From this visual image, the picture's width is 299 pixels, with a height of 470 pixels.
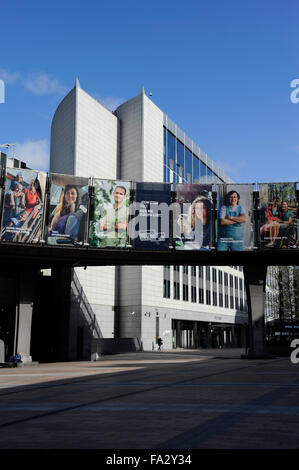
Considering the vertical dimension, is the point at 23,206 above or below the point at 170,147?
below

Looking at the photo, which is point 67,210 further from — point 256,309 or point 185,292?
point 185,292

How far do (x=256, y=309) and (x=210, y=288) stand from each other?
131 ft

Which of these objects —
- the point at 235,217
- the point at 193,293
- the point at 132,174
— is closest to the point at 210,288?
the point at 193,293

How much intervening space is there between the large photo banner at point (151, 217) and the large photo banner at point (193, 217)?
2.70 feet

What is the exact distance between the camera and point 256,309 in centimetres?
3925

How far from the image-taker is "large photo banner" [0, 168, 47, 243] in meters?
33.4

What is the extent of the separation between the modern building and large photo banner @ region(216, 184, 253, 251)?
18.5m

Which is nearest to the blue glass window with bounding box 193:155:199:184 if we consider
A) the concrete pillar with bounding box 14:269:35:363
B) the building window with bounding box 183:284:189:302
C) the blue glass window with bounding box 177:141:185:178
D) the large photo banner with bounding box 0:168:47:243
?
the blue glass window with bounding box 177:141:185:178

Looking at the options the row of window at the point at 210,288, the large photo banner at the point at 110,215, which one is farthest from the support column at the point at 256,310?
the row of window at the point at 210,288

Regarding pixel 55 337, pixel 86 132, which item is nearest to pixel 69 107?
pixel 86 132

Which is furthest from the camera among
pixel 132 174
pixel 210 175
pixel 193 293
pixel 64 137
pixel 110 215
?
pixel 210 175

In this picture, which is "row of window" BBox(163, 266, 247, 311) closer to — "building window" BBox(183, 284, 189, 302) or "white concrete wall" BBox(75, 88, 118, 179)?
"building window" BBox(183, 284, 189, 302)

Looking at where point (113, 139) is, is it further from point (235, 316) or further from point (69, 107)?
point (235, 316)

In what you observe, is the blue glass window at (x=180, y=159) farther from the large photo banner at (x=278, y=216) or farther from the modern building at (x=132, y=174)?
the large photo banner at (x=278, y=216)
